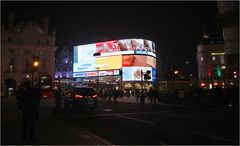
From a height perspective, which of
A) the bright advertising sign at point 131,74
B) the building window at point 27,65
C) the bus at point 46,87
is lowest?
the bus at point 46,87

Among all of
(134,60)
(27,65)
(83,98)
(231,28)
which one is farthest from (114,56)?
(83,98)

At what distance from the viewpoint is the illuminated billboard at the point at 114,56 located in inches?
3605

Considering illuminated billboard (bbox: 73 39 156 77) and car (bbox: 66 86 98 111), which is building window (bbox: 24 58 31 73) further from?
car (bbox: 66 86 98 111)

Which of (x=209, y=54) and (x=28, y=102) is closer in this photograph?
(x=28, y=102)

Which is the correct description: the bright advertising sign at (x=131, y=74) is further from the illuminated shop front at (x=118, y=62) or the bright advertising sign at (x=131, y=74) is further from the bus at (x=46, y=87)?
the bus at (x=46, y=87)

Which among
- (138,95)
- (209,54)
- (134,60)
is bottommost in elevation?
(138,95)

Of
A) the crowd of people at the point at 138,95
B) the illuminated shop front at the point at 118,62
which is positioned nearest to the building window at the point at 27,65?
the illuminated shop front at the point at 118,62

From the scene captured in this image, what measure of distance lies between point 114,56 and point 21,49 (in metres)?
26.0

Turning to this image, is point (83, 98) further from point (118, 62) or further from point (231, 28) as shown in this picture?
point (118, 62)

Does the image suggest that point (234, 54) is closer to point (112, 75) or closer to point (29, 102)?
point (29, 102)

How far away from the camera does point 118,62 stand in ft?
302

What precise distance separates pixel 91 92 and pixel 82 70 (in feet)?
255

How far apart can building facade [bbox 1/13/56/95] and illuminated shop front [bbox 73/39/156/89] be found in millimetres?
11481

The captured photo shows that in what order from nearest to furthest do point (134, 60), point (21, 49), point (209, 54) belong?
point (21, 49) → point (134, 60) → point (209, 54)
